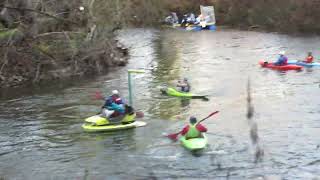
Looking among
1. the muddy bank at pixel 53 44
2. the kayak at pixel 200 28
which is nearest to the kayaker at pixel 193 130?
the muddy bank at pixel 53 44

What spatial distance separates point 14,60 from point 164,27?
1511 inches

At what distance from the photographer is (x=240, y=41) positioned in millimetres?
46531

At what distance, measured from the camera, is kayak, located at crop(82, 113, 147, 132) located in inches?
745

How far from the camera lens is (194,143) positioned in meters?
16.3

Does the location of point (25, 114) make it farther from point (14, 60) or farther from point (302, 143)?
point (302, 143)

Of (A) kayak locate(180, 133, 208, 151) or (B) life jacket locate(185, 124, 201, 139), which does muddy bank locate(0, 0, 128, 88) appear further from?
(A) kayak locate(180, 133, 208, 151)

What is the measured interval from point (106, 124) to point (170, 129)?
2.21 m

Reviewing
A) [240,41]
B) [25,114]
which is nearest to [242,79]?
[25,114]

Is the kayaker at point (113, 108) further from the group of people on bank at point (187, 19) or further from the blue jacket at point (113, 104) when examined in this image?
the group of people on bank at point (187, 19)

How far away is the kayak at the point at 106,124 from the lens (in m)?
18.9

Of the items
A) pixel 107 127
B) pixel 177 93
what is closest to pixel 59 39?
pixel 177 93

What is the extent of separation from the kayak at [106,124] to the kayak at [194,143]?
2.84 meters

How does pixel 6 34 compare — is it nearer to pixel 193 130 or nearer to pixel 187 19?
pixel 193 130

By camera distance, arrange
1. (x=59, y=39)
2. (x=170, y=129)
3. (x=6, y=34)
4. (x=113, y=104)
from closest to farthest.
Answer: (x=170, y=129), (x=113, y=104), (x=6, y=34), (x=59, y=39)
